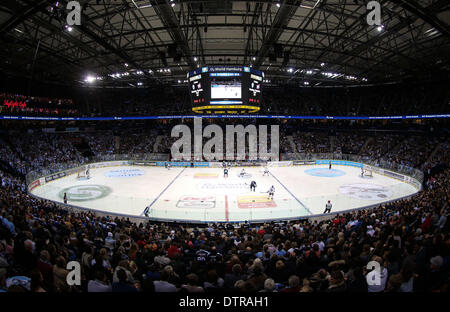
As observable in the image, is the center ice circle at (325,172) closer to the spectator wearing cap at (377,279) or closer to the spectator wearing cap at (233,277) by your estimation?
the spectator wearing cap at (377,279)

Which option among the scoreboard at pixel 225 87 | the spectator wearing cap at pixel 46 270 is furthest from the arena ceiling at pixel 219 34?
the spectator wearing cap at pixel 46 270

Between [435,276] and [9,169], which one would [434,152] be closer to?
[435,276]

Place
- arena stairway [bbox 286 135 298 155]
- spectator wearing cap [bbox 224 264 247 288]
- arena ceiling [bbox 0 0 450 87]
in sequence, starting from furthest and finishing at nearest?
arena stairway [bbox 286 135 298 155], arena ceiling [bbox 0 0 450 87], spectator wearing cap [bbox 224 264 247 288]

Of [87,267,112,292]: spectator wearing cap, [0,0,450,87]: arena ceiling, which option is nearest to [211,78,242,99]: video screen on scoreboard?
[0,0,450,87]: arena ceiling

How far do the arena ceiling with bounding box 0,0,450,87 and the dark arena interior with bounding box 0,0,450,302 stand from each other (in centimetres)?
20

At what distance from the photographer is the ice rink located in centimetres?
1553

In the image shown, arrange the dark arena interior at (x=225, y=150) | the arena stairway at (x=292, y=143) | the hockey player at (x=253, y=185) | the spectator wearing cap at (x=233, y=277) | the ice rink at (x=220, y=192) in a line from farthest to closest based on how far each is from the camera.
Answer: the arena stairway at (x=292, y=143)
the hockey player at (x=253, y=185)
the ice rink at (x=220, y=192)
the dark arena interior at (x=225, y=150)
the spectator wearing cap at (x=233, y=277)

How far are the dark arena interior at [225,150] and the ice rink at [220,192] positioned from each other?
19 cm

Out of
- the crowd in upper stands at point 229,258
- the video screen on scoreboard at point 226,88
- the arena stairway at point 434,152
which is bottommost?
the crowd in upper stands at point 229,258

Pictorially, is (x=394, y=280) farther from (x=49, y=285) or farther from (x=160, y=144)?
(x=160, y=144)

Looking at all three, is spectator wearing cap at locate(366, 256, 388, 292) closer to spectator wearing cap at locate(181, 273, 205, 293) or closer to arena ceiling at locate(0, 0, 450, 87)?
spectator wearing cap at locate(181, 273, 205, 293)

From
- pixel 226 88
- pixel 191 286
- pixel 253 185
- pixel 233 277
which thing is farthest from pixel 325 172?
pixel 191 286

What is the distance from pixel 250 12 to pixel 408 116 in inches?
1203

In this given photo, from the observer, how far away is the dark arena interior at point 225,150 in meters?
4.95
